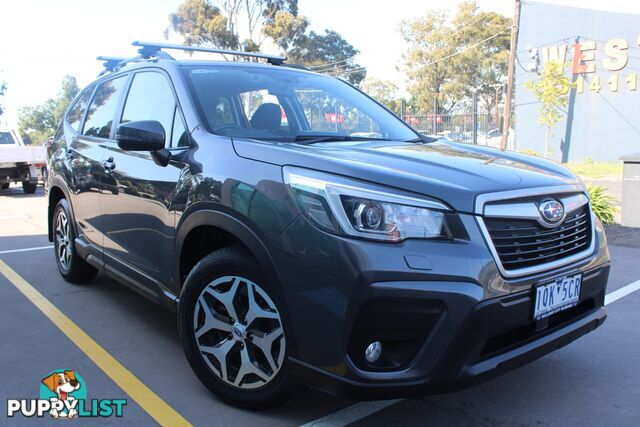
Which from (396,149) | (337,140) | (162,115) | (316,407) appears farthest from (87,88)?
(316,407)

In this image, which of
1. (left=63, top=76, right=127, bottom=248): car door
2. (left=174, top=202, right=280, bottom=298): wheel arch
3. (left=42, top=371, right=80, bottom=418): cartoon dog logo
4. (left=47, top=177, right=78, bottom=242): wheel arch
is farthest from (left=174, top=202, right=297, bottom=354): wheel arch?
(left=47, top=177, right=78, bottom=242): wheel arch

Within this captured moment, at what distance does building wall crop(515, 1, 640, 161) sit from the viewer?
21.4 metres

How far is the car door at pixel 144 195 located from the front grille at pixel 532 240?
175 cm

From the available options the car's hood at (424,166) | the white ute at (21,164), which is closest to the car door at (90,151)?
the car's hood at (424,166)

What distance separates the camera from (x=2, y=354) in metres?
3.61

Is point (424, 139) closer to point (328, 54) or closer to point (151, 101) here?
point (151, 101)

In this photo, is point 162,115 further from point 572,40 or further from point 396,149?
point 572,40

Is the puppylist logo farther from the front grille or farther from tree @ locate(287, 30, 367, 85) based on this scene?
tree @ locate(287, 30, 367, 85)

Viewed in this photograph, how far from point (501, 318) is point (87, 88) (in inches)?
174

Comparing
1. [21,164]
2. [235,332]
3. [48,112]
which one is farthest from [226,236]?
[48,112]

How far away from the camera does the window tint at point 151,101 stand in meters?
3.43

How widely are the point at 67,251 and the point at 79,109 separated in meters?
1.32

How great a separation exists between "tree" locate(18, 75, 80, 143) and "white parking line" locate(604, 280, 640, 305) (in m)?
96.0

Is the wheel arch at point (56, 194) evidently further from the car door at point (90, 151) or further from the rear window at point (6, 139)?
the rear window at point (6, 139)
